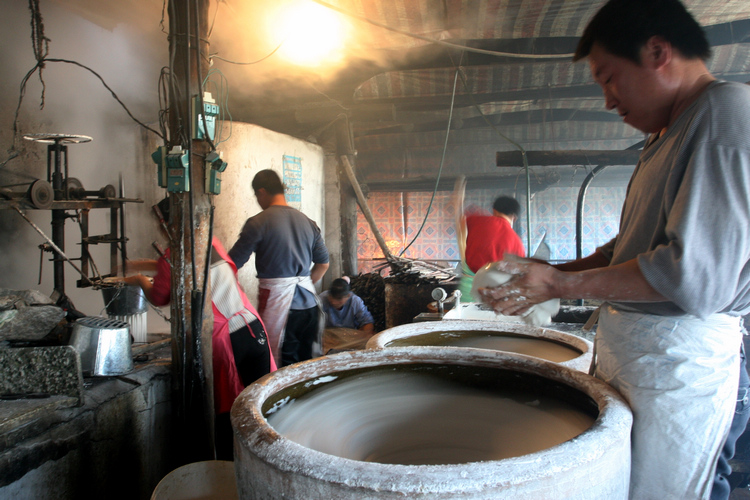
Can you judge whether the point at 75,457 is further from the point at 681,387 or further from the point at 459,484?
the point at 681,387

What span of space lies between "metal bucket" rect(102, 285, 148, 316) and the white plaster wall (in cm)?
201

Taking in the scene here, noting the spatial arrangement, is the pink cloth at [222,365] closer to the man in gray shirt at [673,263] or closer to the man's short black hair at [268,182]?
the man's short black hair at [268,182]

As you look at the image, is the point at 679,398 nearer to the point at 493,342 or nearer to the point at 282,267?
the point at 493,342

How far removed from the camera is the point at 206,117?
2791mm

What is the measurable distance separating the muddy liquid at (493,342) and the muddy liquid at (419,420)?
621mm

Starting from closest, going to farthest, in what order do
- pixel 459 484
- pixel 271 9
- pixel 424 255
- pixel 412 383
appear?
pixel 459 484 → pixel 412 383 → pixel 271 9 → pixel 424 255

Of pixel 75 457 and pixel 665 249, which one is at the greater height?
pixel 665 249

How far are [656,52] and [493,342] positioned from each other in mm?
1609

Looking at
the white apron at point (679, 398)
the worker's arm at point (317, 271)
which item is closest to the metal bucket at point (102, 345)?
the worker's arm at point (317, 271)

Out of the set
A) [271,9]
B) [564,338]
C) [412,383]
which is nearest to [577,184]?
[271,9]

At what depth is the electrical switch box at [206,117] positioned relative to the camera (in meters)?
2.75

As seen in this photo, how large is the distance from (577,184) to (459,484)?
33.9 feet

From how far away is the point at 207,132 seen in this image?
279 centimetres

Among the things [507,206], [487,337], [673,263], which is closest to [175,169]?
[487,337]
